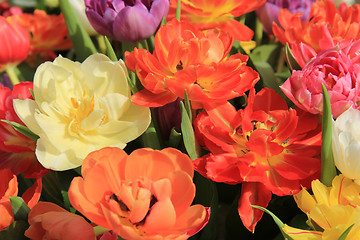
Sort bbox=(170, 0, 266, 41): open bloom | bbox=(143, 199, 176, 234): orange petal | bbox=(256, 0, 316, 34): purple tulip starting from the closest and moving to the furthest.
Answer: bbox=(143, 199, 176, 234): orange petal → bbox=(170, 0, 266, 41): open bloom → bbox=(256, 0, 316, 34): purple tulip

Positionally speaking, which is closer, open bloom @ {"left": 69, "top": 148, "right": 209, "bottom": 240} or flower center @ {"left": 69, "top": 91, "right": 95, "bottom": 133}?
open bloom @ {"left": 69, "top": 148, "right": 209, "bottom": 240}

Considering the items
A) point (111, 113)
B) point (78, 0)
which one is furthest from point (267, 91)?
point (78, 0)

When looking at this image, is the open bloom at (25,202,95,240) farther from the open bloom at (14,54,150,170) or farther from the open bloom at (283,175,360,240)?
the open bloom at (283,175,360,240)

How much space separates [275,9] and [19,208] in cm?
45

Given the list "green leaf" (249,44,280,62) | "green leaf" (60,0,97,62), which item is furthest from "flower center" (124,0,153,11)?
"green leaf" (249,44,280,62)

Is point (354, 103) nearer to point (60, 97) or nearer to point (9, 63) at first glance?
point (60, 97)

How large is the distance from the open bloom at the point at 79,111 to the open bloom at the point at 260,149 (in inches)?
2.6

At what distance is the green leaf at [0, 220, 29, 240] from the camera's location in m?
0.40

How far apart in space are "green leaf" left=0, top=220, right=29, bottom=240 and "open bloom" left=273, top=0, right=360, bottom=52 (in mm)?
336

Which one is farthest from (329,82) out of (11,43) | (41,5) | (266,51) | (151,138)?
(41,5)

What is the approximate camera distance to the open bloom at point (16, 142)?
1.53 ft

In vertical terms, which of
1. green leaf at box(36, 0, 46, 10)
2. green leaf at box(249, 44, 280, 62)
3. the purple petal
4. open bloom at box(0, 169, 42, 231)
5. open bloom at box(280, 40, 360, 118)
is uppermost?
the purple petal

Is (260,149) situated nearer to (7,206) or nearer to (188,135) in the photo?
(188,135)

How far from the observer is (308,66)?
0.43m
